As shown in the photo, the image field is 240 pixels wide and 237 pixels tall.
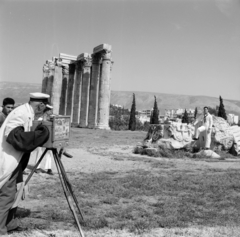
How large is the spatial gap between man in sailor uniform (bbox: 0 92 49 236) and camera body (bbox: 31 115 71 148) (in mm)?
64

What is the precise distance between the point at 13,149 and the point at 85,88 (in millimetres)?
32808

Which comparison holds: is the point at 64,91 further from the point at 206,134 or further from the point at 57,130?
the point at 57,130

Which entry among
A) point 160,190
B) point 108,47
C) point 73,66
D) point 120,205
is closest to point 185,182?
point 160,190

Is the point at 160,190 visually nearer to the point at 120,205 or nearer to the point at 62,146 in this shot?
the point at 120,205

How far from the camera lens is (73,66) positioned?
39.9m

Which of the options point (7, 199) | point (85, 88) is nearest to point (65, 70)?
point (85, 88)

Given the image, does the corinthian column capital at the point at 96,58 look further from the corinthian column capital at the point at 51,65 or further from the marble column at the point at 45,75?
the marble column at the point at 45,75

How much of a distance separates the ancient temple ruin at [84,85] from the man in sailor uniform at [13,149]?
2750 cm

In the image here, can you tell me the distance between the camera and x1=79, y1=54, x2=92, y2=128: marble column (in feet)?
117

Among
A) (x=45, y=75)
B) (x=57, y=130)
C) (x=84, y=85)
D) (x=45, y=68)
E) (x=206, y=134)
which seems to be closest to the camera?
(x=57, y=130)

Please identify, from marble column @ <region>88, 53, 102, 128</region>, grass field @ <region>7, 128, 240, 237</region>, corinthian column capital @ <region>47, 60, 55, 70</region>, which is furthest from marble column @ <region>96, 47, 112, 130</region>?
grass field @ <region>7, 128, 240, 237</region>

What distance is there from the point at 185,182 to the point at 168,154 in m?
5.72

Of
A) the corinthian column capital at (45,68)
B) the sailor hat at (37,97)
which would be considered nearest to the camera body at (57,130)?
the sailor hat at (37,97)

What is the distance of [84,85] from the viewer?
36125 mm
